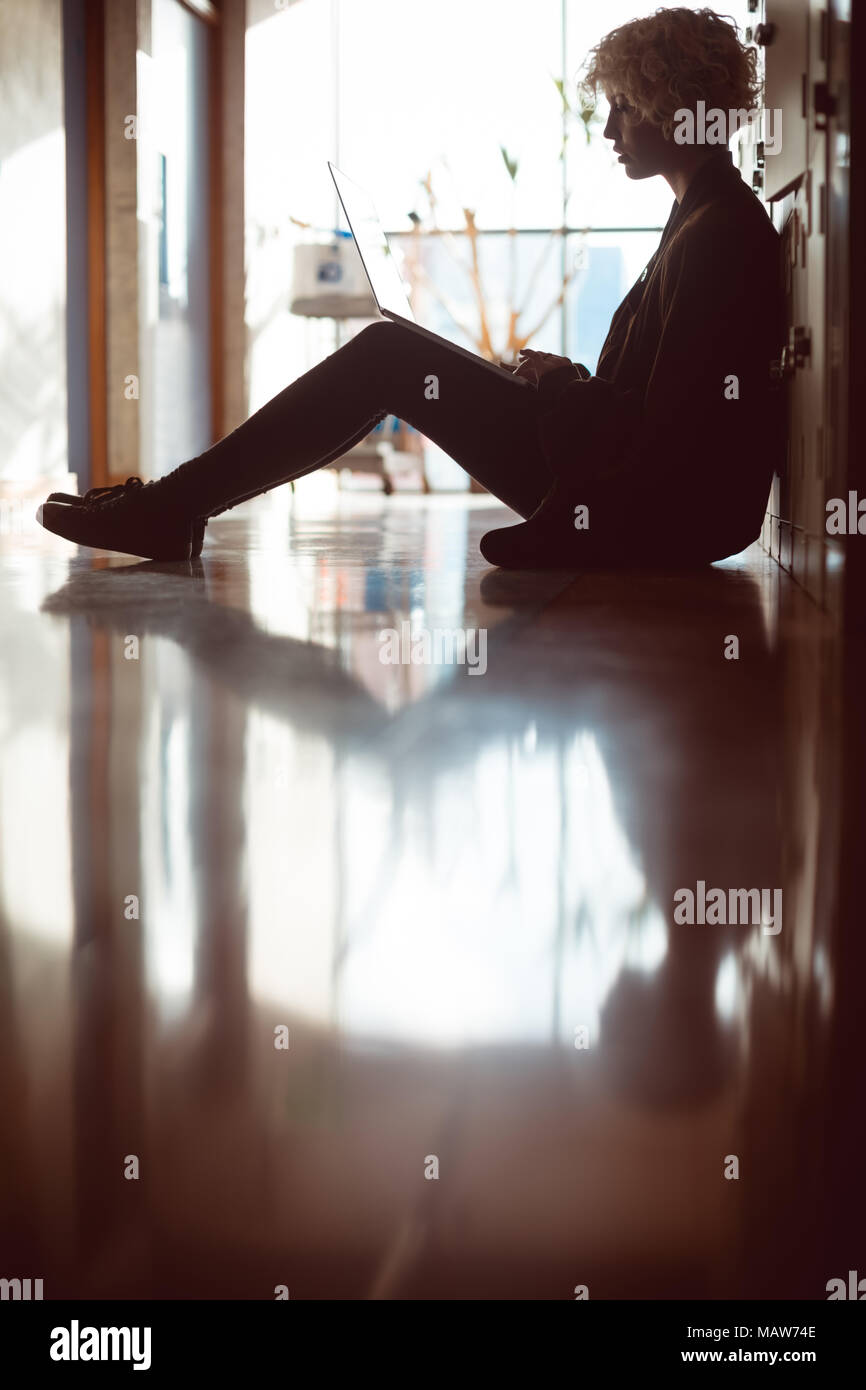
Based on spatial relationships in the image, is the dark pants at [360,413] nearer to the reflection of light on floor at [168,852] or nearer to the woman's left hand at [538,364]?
the woman's left hand at [538,364]

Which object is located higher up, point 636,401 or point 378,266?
point 378,266

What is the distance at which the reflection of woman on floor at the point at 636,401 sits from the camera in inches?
87.4

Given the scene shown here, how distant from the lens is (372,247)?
8.44 ft

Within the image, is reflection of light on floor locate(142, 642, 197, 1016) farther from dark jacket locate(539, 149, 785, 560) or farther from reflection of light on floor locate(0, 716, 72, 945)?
dark jacket locate(539, 149, 785, 560)

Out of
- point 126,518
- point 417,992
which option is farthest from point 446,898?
point 126,518

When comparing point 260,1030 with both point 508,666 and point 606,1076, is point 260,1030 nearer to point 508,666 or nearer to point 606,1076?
point 606,1076

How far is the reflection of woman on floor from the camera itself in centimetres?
222

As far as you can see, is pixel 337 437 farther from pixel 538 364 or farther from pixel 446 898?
pixel 446 898

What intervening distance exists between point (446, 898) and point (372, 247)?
6.87 ft

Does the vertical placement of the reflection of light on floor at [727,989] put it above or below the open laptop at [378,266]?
below

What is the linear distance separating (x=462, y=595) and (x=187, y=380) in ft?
19.0

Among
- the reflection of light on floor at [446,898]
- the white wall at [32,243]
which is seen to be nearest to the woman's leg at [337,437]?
the reflection of light on floor at [446,898]

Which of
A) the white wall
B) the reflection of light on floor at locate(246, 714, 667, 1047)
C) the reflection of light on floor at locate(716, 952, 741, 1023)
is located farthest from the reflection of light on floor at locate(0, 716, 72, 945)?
the white wall
